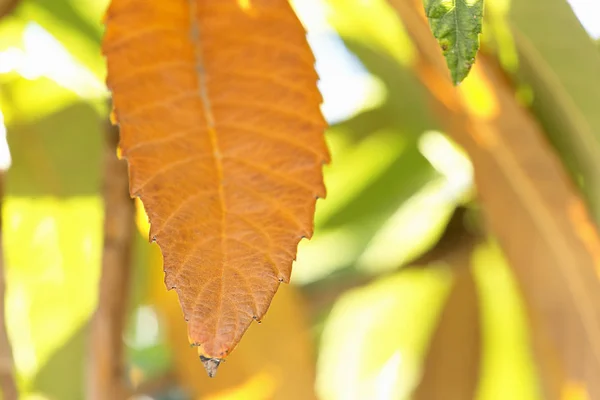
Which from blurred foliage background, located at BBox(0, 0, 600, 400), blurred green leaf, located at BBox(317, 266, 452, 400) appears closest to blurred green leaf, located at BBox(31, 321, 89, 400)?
blurred foliage background, located at BBox(0, 0, 600, 400)

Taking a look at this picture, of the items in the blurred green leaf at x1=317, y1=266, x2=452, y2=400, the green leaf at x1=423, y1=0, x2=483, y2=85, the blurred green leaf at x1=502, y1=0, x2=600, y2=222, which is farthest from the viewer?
the blurred green leaf at x1=317, y1=266, x2=452, y2=400

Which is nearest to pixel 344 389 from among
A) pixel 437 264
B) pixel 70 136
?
pixel 437 264

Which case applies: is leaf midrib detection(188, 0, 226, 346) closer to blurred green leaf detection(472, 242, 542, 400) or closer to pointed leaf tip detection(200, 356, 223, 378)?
pointed leaf tip detection(200, 356, 223, 378)

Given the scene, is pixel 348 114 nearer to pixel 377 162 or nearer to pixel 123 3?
pixel 377 162

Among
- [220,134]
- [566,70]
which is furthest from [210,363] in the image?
[566,70]

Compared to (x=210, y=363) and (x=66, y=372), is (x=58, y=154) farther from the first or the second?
(x=210, y=363)

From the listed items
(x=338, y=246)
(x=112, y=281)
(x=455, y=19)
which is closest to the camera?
(x=455, y=19)

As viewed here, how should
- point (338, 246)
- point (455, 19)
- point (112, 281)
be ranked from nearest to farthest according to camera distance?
point (455, 19) → point (112, 281) → point (338, 246)

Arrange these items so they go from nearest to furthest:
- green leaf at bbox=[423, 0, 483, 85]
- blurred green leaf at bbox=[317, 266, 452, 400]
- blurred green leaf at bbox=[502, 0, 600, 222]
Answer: green leaf at bbox=[423, 0, 483, 85] → blurred green leaf at bbox=[502, 0, 600, 222] → blurred green leaf at bbox=[317, 266, 452, 400]
